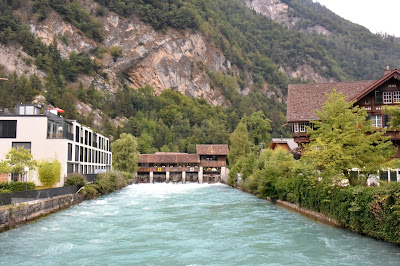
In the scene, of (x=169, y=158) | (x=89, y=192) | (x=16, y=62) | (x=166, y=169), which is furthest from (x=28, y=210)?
(x=16, y=62)

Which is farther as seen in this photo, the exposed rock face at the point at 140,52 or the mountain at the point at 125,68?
the exposed rock face at the point at 140,52

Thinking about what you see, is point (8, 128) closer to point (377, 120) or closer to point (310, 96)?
point (310, 96)

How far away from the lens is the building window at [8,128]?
40344 millimetres

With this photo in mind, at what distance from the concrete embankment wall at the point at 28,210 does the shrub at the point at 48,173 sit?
210 inches

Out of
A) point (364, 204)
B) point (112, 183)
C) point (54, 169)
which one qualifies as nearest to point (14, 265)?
point (364, 204)

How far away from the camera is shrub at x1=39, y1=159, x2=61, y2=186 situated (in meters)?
38.1

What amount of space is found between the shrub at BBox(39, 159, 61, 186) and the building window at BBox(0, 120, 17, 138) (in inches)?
185

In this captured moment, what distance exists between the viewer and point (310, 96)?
1622 inches

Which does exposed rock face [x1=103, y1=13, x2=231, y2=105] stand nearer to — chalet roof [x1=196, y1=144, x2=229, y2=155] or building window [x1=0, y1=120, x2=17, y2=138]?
chalet roof [x1=196, y1=144, x2=229, y2=155]

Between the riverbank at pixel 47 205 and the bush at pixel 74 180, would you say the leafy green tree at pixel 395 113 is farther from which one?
the bush at pixel 74 180

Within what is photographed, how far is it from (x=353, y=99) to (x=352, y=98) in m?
0.59

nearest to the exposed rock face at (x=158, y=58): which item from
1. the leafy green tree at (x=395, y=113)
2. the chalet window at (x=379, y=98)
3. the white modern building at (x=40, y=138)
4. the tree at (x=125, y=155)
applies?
the tree at (x=125, y=155)

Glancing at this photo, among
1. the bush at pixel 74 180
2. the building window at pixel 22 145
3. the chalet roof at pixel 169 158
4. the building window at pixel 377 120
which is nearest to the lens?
the building window at pixel 377 120

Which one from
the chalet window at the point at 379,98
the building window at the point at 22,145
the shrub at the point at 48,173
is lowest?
the shrub at the point at 48,173
